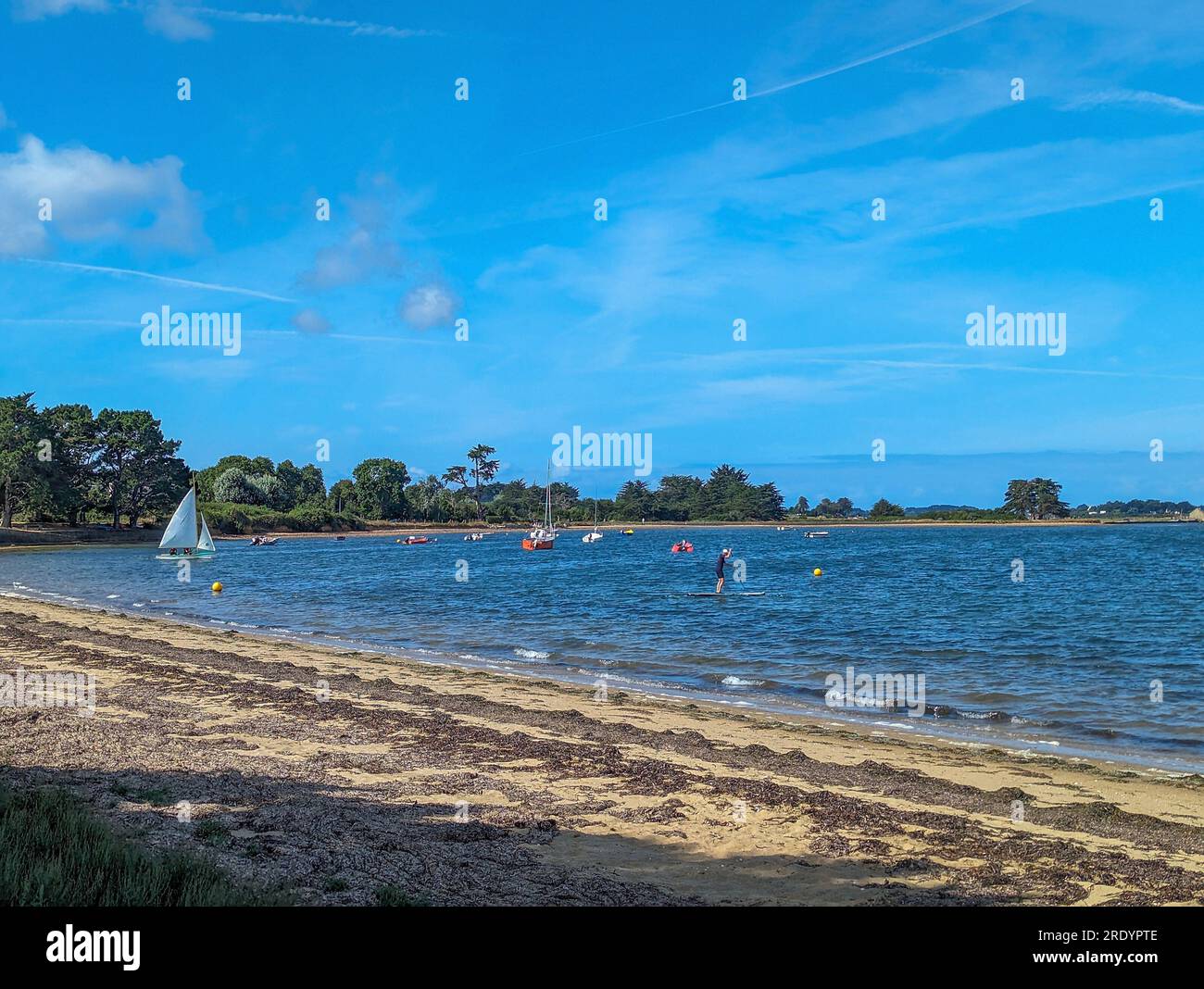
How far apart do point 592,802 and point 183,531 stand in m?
67.3

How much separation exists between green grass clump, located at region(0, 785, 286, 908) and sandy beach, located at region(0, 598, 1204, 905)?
0.62 m

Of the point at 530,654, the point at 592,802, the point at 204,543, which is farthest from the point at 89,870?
the point at 204,543

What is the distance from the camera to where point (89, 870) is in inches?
239

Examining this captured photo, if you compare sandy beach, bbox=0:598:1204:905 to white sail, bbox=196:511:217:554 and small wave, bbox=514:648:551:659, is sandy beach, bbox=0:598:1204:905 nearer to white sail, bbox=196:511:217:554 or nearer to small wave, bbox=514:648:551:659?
small wave, bbox=514:648:551:659

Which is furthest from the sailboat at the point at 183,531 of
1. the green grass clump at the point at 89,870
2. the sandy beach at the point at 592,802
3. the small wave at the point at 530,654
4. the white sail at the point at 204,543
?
the green grass clump at the point at 89,870

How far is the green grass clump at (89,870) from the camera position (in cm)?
562

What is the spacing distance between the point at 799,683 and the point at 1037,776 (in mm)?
8824

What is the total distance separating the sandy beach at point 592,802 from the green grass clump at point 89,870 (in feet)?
2.02

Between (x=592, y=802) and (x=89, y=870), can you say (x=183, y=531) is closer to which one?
(x=592, y=802)

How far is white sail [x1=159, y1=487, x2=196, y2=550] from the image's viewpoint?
70.2 m

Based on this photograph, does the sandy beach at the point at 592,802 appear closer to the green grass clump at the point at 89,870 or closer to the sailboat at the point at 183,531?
the green grass clump at the point at 89,870

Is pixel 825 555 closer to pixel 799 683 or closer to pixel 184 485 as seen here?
pixel 799 683

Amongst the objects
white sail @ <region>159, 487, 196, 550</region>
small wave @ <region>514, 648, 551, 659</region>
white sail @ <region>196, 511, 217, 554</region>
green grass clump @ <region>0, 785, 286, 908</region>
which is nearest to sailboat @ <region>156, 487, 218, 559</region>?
white sail @ <region>159, 487, 196, 550</region>

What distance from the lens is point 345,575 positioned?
203 ft
